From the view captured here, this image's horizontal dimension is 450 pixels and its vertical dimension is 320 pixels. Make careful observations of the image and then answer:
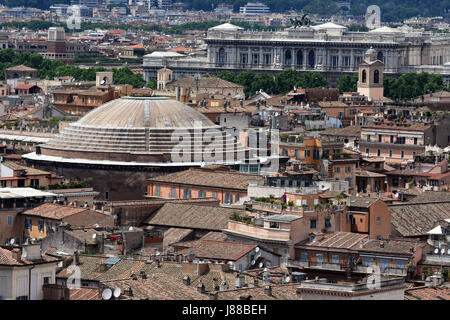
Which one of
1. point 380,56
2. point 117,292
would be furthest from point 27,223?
point 380,56

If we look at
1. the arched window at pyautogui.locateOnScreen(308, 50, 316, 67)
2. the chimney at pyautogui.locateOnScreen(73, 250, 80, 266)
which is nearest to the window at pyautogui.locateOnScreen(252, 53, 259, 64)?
the arched window at pyautogui.locateOnScreen(308, 50, 316, 67)

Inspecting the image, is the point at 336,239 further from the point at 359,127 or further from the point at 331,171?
the point at 359,127

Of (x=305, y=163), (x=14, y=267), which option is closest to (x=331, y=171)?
(x=305, y=163)

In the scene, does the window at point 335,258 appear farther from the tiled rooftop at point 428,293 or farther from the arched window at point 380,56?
the arched window at point 380,56

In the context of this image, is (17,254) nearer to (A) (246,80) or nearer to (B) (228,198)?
(B) (228,198)

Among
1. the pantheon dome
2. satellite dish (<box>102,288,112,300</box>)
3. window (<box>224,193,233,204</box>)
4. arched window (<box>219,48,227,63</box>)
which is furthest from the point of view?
arched window (<box>219,48,227,63</box>)

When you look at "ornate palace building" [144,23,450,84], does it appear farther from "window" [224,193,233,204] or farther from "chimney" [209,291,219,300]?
"chimney" [209,291,219,300]
